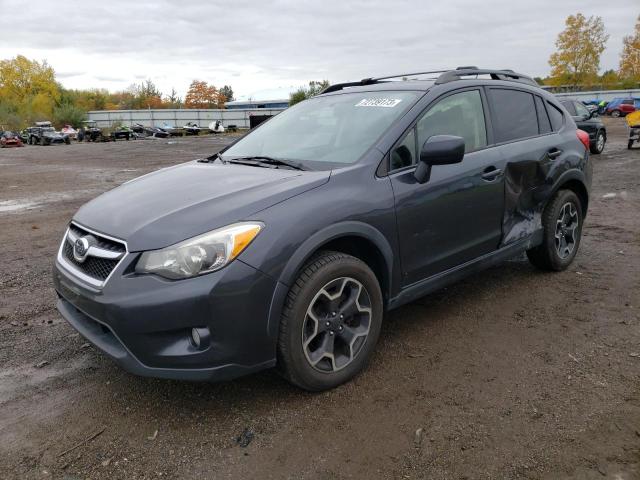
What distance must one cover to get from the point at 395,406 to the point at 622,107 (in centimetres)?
4746

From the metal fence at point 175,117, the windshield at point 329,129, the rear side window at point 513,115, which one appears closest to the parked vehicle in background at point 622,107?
the metal fence at point 175,117

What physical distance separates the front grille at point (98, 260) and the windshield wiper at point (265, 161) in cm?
116

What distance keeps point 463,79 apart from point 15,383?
3.72 m

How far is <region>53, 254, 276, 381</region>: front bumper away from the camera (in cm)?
243

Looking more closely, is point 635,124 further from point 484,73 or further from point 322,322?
point 322,322

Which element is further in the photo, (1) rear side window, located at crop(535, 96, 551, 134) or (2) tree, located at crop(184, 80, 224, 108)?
(2) tree, located at crop(184, 80, 224, 108)

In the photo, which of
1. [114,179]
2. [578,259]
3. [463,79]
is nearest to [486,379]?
[463,79]

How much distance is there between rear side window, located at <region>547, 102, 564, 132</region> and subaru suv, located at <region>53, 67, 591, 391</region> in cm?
32

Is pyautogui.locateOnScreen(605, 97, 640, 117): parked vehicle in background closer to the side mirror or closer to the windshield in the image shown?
the windshield

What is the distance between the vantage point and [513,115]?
4.21 m

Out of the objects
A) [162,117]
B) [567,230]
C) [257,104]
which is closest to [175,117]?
[162,117]

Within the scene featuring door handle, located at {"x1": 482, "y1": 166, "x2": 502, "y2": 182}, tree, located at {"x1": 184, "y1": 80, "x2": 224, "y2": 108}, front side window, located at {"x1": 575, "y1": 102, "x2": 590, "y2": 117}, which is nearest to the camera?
door handle, located at {"x1": 482, "y1": 166, "x2": 502, "y2": 182}

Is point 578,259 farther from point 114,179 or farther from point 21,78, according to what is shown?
point 21,78

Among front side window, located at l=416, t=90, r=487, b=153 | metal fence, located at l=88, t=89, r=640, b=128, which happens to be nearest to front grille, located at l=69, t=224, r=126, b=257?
front side window, located at l=416, t=90, r=487, b=153
